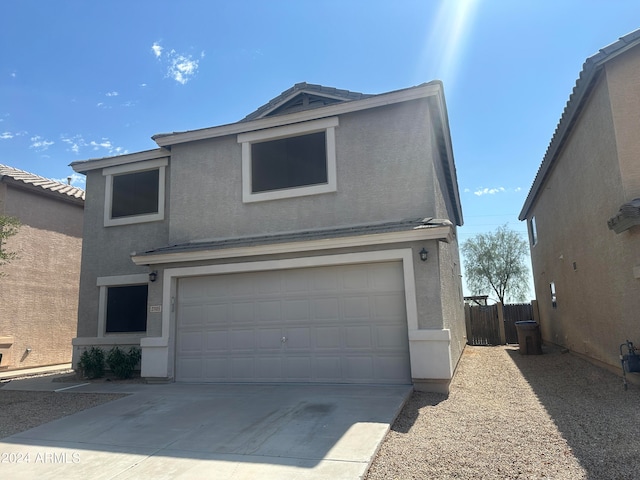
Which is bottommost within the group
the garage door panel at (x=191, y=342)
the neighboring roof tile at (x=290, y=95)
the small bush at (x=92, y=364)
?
the small bush at (x=92, y=364)

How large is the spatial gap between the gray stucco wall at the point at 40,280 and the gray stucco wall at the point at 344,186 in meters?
8.02

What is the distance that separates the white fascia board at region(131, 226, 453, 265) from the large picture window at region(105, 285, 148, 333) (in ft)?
7.26

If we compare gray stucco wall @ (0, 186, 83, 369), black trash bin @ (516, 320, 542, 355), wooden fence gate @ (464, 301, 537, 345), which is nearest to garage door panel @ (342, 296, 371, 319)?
black trash bin @ (516, 320, 542, 355)

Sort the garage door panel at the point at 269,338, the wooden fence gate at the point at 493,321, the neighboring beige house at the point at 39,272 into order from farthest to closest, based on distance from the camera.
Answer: the wooden fence gate at the point at 493,321
the neighboring beige house at the point at 39,272
the garage door panel at the point at 269,338

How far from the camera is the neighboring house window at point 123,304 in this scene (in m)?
12.5

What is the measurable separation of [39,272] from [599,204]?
17.9 meters

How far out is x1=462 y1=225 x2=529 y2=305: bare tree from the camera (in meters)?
29.3

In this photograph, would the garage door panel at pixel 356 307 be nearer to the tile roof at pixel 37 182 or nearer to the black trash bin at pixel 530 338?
the black trash bin at pixel 530 338

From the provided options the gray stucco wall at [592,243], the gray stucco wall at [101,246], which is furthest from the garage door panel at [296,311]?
the gray stucco wall at [592,243]

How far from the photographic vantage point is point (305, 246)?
31.0 ft

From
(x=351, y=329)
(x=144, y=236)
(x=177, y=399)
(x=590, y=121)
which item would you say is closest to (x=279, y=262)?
(x=351, y=329)

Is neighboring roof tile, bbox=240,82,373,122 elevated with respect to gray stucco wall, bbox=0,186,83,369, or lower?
elevated

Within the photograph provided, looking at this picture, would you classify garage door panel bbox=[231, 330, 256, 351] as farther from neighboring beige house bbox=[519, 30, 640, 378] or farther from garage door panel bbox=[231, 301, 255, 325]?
neighboring beige house bbox=[519, 30, 640, 378]

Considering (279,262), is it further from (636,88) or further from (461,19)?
(636,88)
